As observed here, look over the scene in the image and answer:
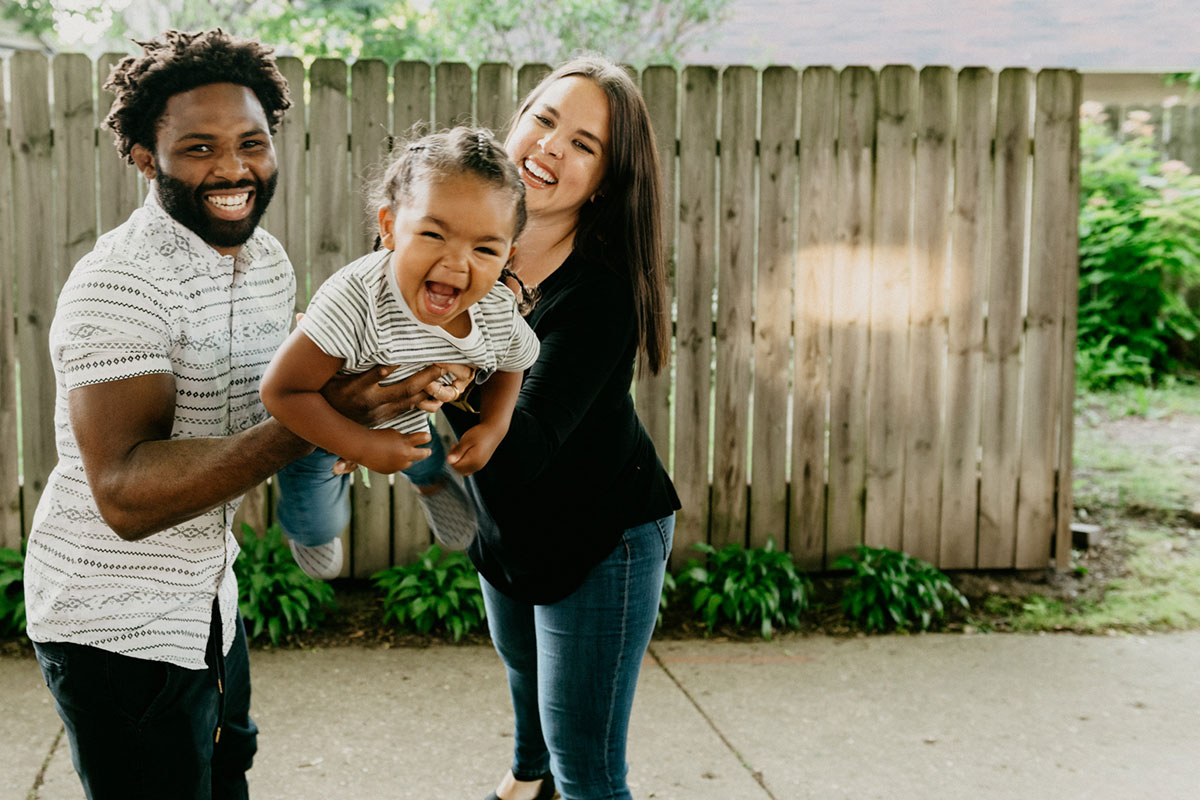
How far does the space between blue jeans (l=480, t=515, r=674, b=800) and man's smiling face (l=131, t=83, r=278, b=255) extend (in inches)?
41.4

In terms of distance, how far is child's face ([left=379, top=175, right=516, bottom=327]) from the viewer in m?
1.91

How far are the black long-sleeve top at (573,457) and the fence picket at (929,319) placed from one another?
9.45 feet

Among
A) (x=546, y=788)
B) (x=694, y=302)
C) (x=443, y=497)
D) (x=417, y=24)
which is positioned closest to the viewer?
(x=443, y=497)

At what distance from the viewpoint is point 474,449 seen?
1971 mm

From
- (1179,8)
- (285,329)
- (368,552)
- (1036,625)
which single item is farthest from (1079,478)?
(1179,8)

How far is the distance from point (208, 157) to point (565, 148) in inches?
32.0

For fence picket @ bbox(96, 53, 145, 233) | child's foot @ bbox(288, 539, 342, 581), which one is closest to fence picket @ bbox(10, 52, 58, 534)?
fence picket @ bbox(96, 53, 145, 233)

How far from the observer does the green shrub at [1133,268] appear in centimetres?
884

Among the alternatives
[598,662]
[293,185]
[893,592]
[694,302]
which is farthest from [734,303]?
[598,662]

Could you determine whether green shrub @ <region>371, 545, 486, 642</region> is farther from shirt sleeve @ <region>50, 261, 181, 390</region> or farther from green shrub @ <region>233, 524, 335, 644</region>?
shirt sleeve @ <region>50, 261, 181, 390</region>

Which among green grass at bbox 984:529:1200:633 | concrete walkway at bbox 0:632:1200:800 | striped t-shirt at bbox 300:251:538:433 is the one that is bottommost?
concrete walkway at bbox 0:632:1200:800

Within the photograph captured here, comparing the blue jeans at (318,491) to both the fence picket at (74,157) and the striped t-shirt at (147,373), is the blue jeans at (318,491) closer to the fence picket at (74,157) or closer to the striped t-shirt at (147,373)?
the striped t-shirt at (147,373)

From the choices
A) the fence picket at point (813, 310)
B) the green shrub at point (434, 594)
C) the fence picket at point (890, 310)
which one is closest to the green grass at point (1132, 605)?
the fence picket at point (890, 310)

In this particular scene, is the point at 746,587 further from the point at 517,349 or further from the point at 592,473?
the point at 517,349
